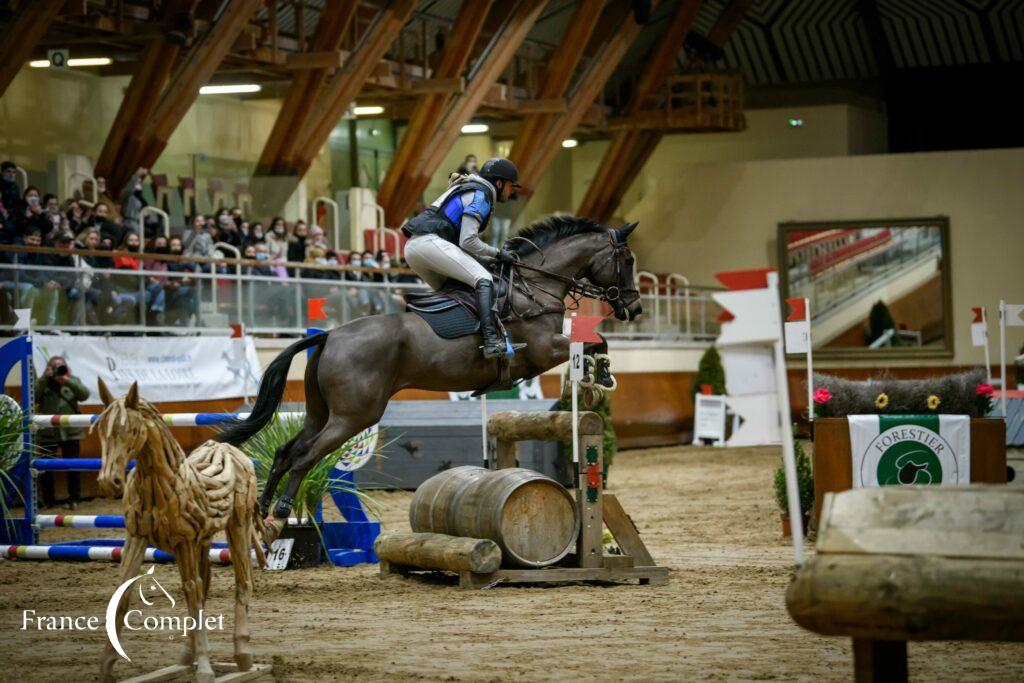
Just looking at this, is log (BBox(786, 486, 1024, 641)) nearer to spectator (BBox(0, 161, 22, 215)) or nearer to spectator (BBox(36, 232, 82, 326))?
spectator (BBox(36, 232, 82, 326))

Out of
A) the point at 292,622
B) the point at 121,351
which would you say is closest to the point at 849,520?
the point at 292,622

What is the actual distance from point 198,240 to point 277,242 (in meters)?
1.82

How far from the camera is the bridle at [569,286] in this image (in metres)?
8.94

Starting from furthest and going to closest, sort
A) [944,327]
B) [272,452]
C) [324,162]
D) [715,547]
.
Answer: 1. [944,327]
2. [324,162]
3. [715,547]
4. [272,452]

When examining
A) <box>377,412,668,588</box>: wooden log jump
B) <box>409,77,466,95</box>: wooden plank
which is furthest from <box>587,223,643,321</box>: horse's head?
<box>409,77,466,95</box>: wooden plank

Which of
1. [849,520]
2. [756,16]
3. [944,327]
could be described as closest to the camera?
[849,520]

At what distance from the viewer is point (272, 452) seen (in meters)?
9.03

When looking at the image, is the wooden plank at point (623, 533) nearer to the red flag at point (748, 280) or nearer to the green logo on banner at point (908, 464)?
the green logo on banner at point (908, 464)

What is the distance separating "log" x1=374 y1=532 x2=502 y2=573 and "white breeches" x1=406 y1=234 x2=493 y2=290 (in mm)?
1643

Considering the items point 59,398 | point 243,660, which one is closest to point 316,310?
point 59,398

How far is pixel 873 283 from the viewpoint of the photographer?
25.8 meters

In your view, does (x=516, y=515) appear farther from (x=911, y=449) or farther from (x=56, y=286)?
(x=56, y=286)

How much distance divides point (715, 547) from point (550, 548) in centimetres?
215

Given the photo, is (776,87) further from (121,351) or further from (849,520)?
(849,520)
